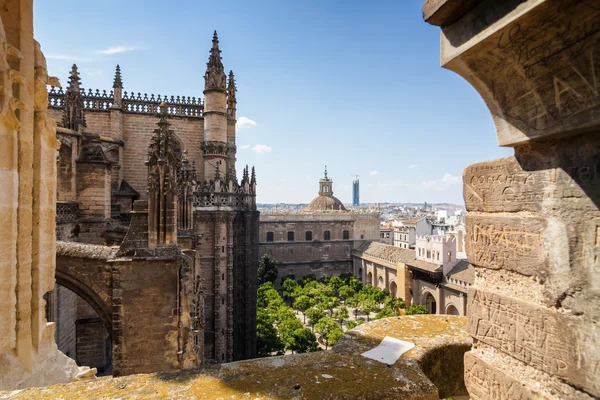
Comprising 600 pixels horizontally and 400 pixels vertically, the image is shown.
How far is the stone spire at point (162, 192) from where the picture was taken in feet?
20.8

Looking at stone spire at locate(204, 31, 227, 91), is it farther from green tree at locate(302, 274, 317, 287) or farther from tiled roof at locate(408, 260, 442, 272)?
green tree at locate(302, 274, 317, 287)

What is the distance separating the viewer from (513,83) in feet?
5.10

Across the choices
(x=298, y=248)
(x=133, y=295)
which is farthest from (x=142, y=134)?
(x=298, y=248)

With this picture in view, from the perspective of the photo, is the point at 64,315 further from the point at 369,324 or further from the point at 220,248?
the point at 369,324

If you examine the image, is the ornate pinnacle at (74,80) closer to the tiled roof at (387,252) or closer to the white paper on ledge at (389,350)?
the white paper on ledge at (389,350)

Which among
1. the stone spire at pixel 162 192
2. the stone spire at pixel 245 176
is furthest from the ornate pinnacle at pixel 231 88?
the stone spire at pixel 162 192

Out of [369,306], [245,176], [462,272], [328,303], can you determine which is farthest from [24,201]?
[462,272]

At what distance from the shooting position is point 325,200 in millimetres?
51312

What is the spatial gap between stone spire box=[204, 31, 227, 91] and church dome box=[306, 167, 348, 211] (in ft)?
116

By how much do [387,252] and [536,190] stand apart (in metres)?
37.6

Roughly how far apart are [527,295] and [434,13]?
1474 mm

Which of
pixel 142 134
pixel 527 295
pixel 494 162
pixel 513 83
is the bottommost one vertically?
pixel 527 295

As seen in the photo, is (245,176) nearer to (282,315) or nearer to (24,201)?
(282,315)

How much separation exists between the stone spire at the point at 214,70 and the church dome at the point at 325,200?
35.3m
